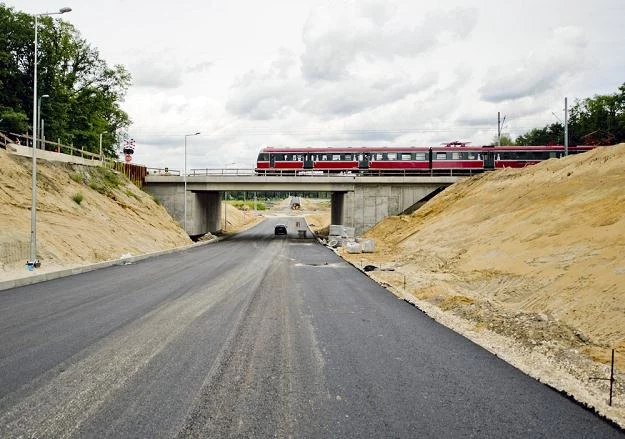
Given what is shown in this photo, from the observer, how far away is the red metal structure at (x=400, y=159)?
42.0 m

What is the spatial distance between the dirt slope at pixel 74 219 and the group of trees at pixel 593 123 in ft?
186

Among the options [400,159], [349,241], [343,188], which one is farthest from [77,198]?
[400,159]

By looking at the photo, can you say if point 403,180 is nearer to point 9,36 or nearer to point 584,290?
point 584,290

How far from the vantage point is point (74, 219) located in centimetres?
2462

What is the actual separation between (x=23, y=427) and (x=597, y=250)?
1463 centimetres

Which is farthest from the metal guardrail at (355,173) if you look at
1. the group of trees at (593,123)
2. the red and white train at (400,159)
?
the group of trees at (593,123)

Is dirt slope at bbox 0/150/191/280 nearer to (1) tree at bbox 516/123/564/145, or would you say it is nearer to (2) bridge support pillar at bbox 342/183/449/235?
(2) bridge support pillar at bbox 342/183/449/235

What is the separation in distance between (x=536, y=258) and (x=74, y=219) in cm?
2390

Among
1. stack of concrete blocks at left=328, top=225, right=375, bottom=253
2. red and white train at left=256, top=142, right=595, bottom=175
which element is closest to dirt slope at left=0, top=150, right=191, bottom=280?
stack of concrete blocks at left=328, top=225, right=375, bottom=253

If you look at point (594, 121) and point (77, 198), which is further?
point (594, 121)

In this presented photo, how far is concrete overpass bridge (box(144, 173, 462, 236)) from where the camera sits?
40.5 meters

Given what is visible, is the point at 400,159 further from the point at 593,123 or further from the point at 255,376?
the point at 593,123

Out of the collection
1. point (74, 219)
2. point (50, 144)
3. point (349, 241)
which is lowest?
point (349, 241)

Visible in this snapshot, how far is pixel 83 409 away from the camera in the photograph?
5.12m
